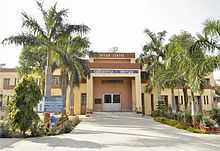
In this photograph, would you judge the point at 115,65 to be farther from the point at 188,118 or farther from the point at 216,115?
the point at 216,115

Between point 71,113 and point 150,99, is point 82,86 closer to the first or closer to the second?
point 71,113

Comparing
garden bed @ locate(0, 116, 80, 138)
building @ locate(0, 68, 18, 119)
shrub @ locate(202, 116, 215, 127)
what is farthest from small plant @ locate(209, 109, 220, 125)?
building @ locate(0, 68, 18, 119)

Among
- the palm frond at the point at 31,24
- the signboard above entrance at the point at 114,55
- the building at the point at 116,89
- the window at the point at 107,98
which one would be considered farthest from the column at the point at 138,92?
the palm frond at the point at 31,24

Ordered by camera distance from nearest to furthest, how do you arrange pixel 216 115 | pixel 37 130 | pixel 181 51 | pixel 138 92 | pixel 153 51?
pixel 37 130 < pixel 181 51 < pixel 216 115 < pixel 153 51 < pixel 138 92

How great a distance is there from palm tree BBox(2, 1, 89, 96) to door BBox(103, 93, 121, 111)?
16795 millimetres

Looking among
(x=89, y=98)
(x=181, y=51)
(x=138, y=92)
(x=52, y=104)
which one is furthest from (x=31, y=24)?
(x=138, y=92)

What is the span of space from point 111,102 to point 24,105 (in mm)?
21709

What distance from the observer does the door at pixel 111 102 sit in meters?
33.6

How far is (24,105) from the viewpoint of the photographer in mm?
12961

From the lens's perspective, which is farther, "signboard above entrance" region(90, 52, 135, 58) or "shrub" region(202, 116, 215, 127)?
"signboard above entrance" region(90, 52, 135, 58)

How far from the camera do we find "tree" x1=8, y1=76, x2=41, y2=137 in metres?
12.8

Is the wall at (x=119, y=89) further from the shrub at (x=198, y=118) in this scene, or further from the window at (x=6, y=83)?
the shrub at (x=198, y=118)

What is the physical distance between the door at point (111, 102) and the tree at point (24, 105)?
67.5 ft

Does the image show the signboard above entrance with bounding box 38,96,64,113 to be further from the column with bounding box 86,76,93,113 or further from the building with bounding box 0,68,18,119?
the building with bounding box 0,68,18,119
